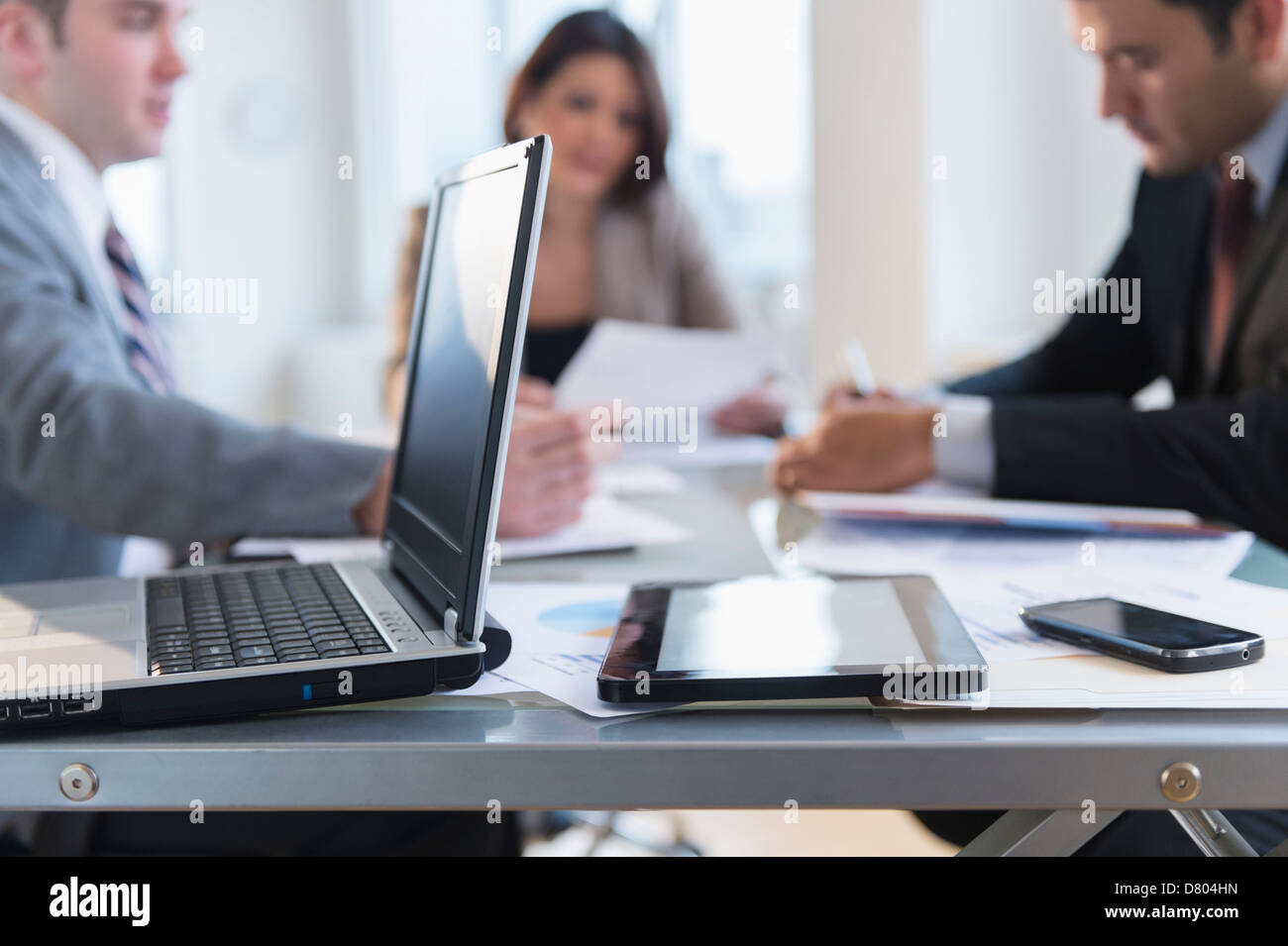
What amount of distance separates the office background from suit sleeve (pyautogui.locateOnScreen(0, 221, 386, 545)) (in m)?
1.85

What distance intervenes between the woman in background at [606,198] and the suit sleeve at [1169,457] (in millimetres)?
1393

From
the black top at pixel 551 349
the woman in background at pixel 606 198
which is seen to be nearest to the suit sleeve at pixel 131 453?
the black top at pixel 551 349

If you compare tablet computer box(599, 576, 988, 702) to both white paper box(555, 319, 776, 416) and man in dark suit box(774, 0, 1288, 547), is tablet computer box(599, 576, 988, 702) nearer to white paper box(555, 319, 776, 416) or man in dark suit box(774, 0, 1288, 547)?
man in dark suit box(774, 0, 1288, 547)

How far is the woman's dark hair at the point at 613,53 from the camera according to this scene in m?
2.48

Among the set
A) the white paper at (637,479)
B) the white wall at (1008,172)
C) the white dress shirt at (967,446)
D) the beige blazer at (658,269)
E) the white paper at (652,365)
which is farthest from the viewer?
the white wall at (1008,172)

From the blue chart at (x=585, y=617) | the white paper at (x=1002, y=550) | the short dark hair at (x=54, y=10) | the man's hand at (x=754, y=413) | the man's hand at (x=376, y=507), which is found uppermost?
the short dark hair at (x=54, y=10)

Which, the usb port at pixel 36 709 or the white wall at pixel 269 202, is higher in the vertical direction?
the white wall at pixel 269 202

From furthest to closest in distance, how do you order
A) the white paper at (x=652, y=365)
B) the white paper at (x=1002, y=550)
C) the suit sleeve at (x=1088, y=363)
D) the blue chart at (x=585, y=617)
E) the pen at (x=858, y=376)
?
1. the suit sleeve at (x=1088, y=363)
2. the white paper at (x=652, y=365)
3. the pen at (x=858, y=376)
4. the white paper at (x=1002, y=550)
5. the blue chart at (x=585, y=617)

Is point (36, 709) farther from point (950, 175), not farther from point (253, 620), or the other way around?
point (950, 175)

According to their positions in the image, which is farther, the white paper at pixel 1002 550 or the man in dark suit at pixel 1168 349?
the man in dark suit at pixel 1168 349

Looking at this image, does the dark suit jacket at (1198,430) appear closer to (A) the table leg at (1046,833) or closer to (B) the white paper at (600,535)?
(B) the white paper at (600,535)

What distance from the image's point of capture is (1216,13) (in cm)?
125

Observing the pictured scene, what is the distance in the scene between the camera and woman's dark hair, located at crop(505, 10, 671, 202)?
2.48 m

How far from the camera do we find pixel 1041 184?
3270 millimetres
